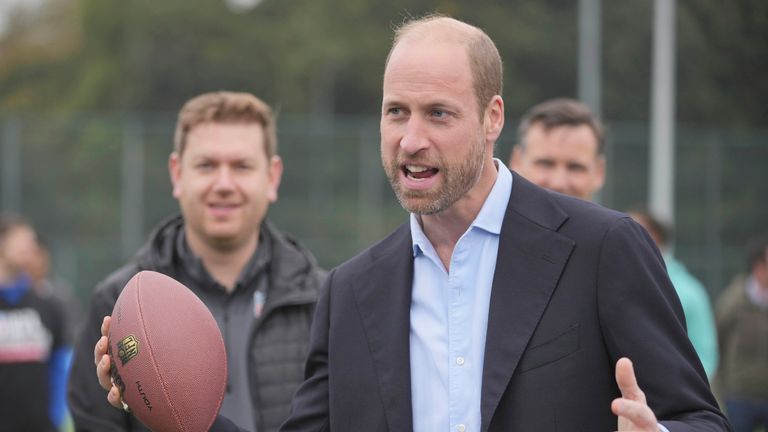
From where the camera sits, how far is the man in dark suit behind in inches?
108

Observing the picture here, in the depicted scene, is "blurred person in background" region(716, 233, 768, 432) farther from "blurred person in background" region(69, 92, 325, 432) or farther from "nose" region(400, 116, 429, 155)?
"nose" region(400, 116, 429, 155)

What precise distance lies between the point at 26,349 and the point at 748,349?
17.1 ft

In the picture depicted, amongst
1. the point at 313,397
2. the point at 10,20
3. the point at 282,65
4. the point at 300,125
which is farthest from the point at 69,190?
the point at 10,20

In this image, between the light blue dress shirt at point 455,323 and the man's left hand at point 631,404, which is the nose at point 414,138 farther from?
the man's left hand at point 631,404

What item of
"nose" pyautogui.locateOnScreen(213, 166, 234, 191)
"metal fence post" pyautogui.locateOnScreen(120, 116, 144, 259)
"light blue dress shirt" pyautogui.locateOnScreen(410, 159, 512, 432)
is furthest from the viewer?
"metal fence post" pyautogui.locateOnScreen(120, 116, 144, 259)

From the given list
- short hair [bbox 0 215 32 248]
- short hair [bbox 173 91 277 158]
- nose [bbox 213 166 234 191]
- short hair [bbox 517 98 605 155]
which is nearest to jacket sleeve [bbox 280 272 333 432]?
nose [bbox 213 166 234 191]

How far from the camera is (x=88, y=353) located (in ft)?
14.0

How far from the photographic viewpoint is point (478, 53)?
9.73 ft

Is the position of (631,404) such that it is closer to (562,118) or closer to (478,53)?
(478,53)

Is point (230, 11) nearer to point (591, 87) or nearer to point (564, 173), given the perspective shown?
point (591, 87)

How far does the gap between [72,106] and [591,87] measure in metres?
24.8

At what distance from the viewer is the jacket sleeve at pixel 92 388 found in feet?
13.8

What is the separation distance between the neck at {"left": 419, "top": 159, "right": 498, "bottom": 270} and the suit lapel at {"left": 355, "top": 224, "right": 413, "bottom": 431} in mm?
88

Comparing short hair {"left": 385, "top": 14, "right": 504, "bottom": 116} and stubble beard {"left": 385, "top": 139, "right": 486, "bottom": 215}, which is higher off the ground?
short hair {"left": 385, "top": 14, "right": 504, "bottom": 116}
